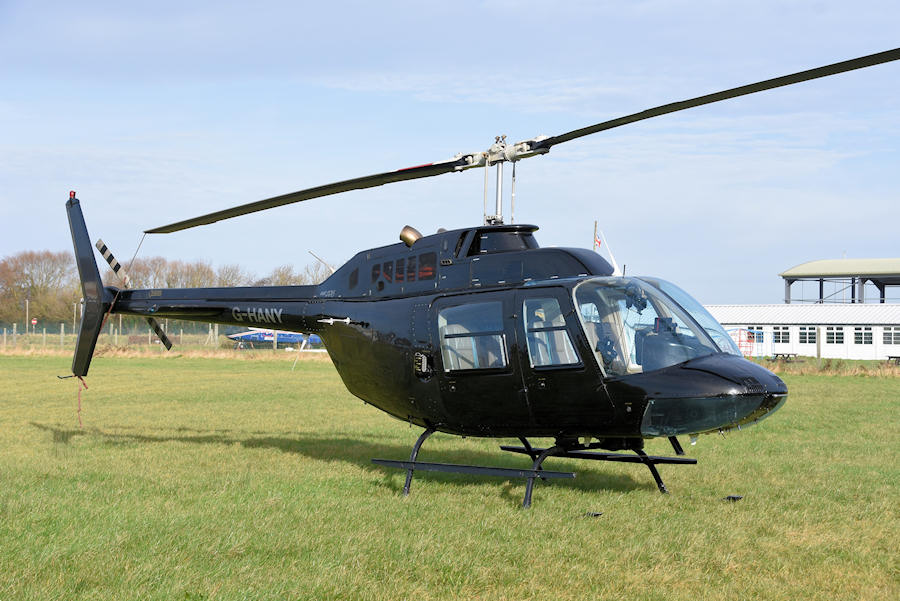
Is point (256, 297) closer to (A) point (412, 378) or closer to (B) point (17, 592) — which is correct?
(A) point (412, 378)

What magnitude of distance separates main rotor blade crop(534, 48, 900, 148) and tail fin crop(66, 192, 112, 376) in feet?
26.1

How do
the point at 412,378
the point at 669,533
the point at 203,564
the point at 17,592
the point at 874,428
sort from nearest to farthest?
1. the point at 17,592
2. the point at 203,564
3. the point at 669,533
4. the point at 412,378
5. the point at 874,428

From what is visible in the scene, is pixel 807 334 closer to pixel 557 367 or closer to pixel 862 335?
pixel 862 335

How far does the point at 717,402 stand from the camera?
7.54 meters

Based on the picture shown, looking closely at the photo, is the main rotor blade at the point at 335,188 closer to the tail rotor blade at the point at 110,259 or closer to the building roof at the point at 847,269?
the tail rotor blade at the point at 110,259

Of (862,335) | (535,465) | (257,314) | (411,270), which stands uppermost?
(411,270)

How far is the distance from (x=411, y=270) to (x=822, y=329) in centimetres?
5515

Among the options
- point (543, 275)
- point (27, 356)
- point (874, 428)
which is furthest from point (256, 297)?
point (27, 356)

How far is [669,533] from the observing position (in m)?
7.38

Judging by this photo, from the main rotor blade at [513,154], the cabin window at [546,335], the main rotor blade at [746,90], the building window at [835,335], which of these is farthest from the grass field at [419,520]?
the building window at [835,335]

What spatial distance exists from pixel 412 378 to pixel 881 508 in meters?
5.37

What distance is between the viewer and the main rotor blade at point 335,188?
902 cm

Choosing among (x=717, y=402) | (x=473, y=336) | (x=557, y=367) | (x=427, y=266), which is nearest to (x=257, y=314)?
(x=427, y=266)

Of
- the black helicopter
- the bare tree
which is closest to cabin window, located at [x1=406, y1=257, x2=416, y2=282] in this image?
the black helicopter
